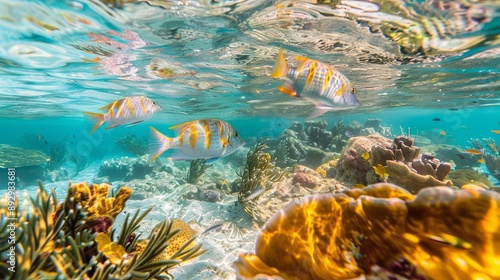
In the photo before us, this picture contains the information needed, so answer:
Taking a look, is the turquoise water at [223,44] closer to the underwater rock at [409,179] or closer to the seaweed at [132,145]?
the underwater rock at [409,179]

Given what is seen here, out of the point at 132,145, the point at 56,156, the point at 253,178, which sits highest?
the point at 253,178

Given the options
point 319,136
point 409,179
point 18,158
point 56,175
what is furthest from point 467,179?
point 18,158

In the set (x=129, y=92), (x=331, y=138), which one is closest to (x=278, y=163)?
(x=331, y=138)

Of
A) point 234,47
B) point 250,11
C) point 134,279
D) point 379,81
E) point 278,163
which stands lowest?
point 278,163

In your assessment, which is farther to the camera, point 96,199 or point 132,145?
point 132,145

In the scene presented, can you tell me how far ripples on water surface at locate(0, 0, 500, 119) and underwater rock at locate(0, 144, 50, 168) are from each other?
194 inches

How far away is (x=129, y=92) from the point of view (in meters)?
18.8

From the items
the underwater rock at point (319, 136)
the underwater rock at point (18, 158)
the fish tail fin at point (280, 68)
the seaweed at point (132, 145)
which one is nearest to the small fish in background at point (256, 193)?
the fish tail fin at point (280, 68)

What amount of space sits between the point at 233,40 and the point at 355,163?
5.81m

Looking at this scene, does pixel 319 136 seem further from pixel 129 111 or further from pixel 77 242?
pixel 77 242

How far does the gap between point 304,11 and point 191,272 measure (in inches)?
264

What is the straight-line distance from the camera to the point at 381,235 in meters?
1.79

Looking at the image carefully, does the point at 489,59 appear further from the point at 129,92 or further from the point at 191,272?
the point at 129,92

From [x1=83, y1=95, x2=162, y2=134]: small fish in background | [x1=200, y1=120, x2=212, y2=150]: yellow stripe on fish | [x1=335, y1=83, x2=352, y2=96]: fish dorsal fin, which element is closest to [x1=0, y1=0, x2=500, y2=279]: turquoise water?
[x1=83, y1=95, x2=162, y2=134]: small fish in background
